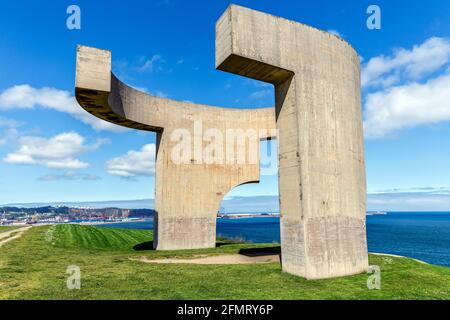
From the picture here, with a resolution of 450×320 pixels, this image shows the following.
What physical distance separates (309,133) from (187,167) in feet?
34.4

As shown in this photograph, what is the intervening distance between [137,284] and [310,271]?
5.36 metres

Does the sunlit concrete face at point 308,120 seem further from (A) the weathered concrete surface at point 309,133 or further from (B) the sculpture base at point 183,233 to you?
(B) the sculpture base at point 183,233

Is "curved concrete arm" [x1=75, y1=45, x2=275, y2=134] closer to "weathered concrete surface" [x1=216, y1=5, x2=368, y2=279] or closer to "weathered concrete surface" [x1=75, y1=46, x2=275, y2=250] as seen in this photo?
"weathered concrete surface" [x1=75, y1=46, x2=275, y2=250]

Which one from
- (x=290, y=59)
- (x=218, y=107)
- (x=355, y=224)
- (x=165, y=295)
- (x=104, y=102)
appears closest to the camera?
(x=165, y=295)

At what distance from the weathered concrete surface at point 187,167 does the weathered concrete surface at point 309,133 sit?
27.8 feet

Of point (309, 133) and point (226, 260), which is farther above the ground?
point (309, 133)

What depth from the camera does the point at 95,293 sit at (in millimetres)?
8383

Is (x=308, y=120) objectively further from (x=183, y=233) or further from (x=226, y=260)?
(x=183, y=233)

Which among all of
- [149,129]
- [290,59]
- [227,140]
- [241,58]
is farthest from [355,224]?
[149,129]

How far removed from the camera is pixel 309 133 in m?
10.6

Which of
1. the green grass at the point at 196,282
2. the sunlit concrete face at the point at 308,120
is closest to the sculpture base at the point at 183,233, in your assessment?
the green grass at the point at 196,282

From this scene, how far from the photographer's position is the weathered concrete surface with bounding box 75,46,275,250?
711 inches

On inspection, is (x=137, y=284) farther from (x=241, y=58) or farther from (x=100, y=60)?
(x=100, y=60)

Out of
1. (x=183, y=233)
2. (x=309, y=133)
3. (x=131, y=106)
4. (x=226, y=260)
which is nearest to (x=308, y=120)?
(x=309, y=133)
